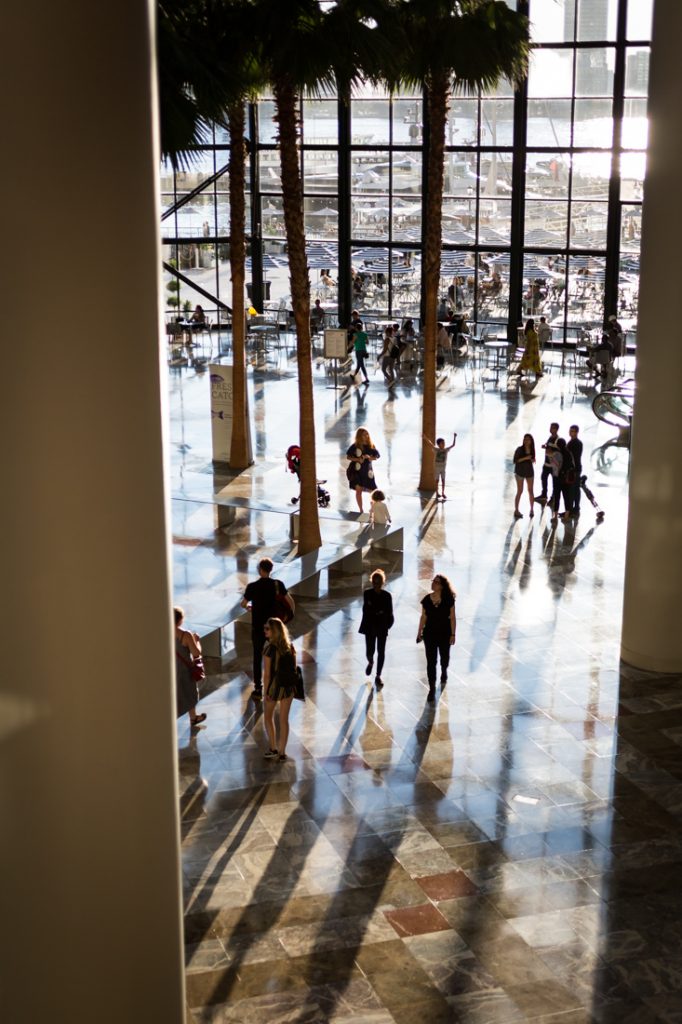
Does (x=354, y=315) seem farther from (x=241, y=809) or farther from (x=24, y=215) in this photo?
(x=24, y=215)

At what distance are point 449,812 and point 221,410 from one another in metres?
11.5

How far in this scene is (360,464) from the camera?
16.6 meters

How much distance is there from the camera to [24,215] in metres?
3.04

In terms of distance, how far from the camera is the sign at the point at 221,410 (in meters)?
19.6

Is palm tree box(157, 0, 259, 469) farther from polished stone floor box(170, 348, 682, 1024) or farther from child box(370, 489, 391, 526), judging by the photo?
polished stone floor box(170, 348, 682, 1024)

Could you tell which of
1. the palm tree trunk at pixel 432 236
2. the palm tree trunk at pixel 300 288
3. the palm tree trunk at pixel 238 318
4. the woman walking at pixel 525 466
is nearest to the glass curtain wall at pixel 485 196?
the palm tree trunk at pixel 238 318

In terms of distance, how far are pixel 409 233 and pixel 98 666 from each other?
1168 inches

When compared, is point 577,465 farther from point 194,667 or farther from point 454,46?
point 194,667

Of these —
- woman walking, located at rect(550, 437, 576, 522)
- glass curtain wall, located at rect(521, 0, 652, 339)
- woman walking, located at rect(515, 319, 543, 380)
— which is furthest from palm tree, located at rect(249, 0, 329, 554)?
glass curtain wall, located at rect(521, 0, 652, 339)

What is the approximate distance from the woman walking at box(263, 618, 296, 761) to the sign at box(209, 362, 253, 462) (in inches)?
410

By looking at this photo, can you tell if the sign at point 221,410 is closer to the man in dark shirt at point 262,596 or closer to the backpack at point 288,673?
the man in dark shirt at point 262,596

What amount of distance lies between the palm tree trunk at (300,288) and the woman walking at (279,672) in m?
5.30

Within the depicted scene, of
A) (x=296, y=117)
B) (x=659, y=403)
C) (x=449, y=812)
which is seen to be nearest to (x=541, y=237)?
(x=296, y=117)

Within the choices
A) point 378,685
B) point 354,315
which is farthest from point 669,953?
point 354,315
